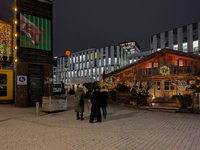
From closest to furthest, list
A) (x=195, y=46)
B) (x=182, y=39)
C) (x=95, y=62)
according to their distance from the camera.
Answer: (x=195, y=46)
(x=182, y=39)
(x=95, y=62)

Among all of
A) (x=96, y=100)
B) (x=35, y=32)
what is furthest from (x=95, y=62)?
(x=96, y=100)

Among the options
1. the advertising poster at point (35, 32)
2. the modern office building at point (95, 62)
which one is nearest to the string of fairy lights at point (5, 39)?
the advertising poster at point (35, 32)

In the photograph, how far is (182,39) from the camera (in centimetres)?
4812

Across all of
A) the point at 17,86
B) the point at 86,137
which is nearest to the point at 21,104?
the point at 17,86

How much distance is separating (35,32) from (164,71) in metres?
14.0

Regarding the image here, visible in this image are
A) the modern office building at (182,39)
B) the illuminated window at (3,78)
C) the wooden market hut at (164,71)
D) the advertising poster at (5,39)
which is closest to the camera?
the illuminated window at (3,78)

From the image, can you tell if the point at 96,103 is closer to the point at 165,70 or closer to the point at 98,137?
the point at 98,137

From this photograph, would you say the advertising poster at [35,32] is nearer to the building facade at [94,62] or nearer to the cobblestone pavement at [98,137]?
the cobblestone pavement at [98,137]

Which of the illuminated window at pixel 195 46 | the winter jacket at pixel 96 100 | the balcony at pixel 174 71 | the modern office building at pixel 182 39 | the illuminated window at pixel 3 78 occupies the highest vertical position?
the modern office building at pixel 182 39

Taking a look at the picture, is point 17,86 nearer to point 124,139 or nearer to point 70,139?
point 70,139

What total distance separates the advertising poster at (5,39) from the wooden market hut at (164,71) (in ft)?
51.1

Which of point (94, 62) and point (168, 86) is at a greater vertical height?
point (94, 62)

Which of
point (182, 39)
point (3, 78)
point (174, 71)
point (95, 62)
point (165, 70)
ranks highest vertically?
point (182, 39)

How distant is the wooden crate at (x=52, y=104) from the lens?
11.5 metres
